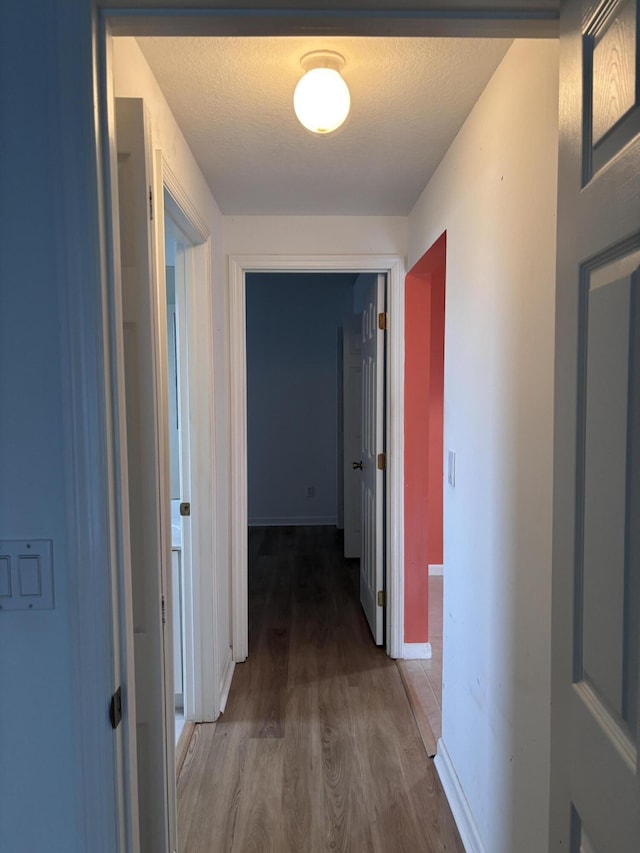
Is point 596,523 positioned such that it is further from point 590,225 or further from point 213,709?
point 213,709

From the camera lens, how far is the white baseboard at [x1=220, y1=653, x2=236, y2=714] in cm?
240

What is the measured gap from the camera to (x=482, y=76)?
1.44 m

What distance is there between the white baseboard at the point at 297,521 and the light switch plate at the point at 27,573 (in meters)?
4.69

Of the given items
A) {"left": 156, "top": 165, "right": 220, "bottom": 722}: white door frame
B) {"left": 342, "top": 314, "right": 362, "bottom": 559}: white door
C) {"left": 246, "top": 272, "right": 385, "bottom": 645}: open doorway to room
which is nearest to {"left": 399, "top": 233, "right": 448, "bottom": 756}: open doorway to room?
{"left": 156, "top": 165, "right": 220, "bottom": 722}: white door frame

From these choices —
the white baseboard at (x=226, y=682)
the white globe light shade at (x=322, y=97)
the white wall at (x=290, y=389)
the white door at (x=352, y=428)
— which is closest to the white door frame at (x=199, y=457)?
the white baseboard at (x=226, y=682)

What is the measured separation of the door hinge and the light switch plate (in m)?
0.19

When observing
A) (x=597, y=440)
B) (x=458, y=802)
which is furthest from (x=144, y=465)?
(x=458, y=802)

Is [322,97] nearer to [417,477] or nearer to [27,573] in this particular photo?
[27,573]

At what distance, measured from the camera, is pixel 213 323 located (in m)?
2.33

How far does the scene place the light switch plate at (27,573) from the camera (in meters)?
0.86

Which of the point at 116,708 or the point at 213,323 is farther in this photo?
the point at 213,323

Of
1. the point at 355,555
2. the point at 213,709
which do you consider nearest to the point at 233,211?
the point at 213,709

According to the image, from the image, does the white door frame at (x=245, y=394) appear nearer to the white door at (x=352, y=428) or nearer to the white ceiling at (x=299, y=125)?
the white ceiling at (x=299, y=125)

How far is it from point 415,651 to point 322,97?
2.57 m
